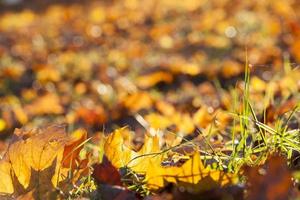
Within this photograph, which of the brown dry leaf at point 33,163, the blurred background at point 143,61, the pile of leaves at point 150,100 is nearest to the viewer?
the pile of leaves at point 150,100

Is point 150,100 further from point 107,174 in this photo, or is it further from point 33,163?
point 107,174

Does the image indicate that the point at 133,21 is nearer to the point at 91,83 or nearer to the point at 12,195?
the point at 91,83

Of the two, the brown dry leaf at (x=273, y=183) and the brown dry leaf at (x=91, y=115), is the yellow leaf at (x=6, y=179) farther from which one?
the brown dry leaf at (x=91, y=115)

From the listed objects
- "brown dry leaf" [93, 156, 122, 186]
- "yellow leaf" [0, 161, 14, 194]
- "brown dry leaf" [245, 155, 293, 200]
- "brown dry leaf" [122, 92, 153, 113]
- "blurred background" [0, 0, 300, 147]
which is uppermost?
"brown dry leaf" [245, 155, 293, 200]

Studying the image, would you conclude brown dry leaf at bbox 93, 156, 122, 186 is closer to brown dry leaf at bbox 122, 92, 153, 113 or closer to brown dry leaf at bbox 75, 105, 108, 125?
brown dry leaf at bbox 75, 105, 108, 125

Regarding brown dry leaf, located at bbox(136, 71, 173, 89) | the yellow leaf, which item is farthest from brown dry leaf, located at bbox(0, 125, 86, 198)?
brown dry leaf, located at bbox(136, 71, 173, 89)

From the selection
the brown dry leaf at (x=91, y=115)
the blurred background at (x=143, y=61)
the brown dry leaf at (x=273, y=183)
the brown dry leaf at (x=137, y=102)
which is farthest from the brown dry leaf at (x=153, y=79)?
the brown dry leaf at (x=273, y=183)

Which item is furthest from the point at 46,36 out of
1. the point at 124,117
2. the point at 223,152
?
the point at 223,152
